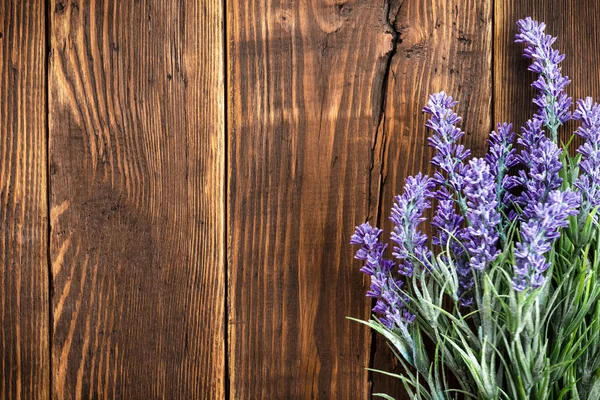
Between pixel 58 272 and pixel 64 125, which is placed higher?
pixel 64 125

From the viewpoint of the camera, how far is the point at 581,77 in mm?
881

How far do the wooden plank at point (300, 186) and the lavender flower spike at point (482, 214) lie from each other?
209mm

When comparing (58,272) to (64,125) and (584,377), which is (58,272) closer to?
(64,125)

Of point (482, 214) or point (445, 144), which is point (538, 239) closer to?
point (482, 214)

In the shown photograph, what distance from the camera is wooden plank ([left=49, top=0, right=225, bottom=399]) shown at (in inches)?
36.1

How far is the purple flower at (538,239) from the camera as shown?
0.65m

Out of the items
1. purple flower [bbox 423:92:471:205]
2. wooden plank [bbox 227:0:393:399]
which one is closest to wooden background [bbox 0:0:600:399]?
wooden plank [bbox 227:0:393:399]

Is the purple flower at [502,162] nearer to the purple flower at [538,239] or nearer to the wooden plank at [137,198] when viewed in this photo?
the purple flower at [538,239]

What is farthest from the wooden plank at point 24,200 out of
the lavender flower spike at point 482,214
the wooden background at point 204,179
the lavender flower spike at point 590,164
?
the lavender flower spike at point 590,164

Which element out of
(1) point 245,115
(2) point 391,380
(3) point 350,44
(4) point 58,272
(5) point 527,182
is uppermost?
(3) point 350,44

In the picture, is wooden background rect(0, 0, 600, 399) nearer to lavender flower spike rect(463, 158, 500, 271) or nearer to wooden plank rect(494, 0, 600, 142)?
wooden plank rect(494, 0, 600, 142)

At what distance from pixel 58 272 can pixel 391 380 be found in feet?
1.74

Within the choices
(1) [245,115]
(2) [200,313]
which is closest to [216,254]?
(2) [200,313]

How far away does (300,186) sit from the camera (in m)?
0.91
